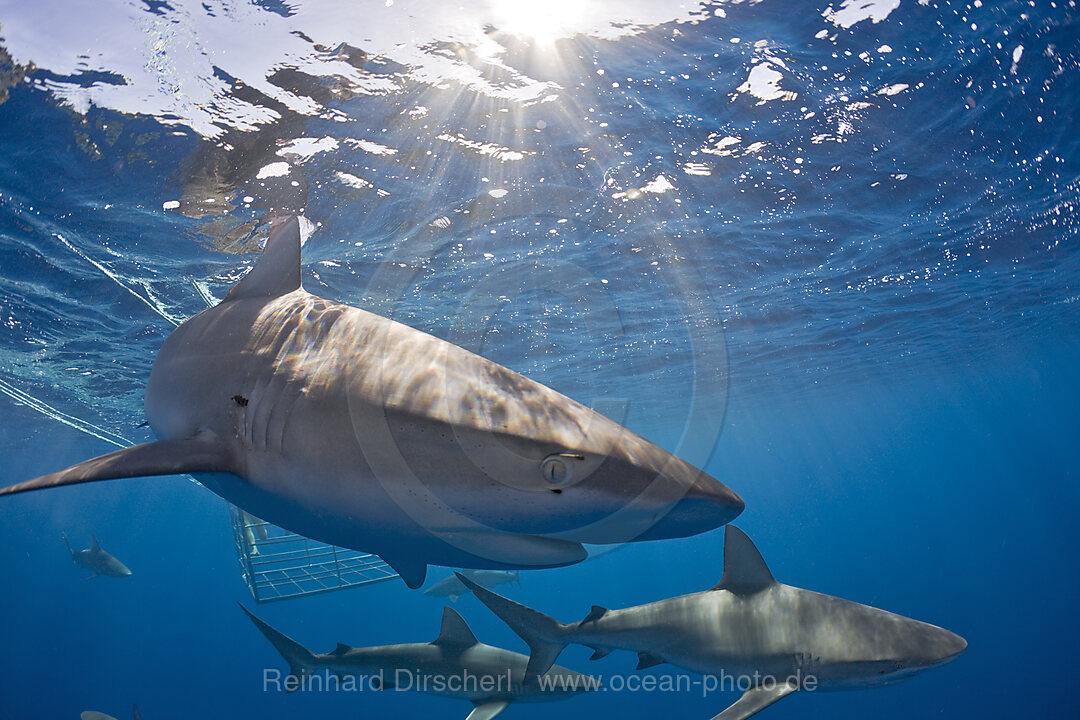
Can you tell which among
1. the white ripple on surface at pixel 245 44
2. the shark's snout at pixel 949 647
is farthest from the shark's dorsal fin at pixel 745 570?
the white ripple on surface at pixel 245 44

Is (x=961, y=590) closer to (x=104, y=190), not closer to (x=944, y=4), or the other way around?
(x=944, y=4)

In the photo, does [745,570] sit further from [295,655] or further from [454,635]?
[295,655]

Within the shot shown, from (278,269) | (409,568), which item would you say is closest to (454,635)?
(409,568)

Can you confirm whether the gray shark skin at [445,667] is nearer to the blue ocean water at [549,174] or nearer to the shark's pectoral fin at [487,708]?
the shark's pectoral fin at [487,708]

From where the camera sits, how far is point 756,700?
15.2ft

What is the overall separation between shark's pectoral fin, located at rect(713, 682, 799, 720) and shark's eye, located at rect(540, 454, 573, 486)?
3518 mm

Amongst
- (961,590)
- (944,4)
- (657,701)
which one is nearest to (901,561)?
(961,590)

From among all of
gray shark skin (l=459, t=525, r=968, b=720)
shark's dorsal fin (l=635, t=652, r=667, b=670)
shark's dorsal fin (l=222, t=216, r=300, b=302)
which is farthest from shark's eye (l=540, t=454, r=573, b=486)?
shark's dorsal fin (l=635, t=652, r=667, b=670)

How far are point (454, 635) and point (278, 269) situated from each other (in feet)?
18.3

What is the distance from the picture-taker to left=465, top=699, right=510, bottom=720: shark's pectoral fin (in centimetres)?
672

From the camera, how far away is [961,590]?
48.4m

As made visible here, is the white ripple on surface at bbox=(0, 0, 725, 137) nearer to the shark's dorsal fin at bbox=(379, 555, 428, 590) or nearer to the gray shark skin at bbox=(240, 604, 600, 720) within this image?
the shark's dorsal fin at bbox=(379, 555, 428, 590)

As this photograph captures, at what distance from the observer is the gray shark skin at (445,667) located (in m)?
6.80

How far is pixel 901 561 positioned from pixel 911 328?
61.6 meters
